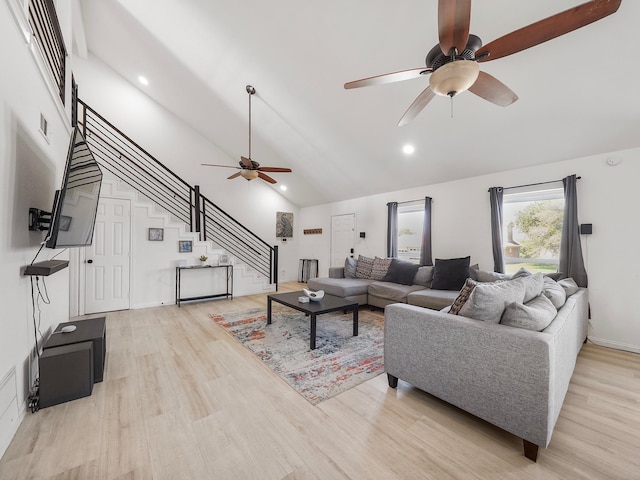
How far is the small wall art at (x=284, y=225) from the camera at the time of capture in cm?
786

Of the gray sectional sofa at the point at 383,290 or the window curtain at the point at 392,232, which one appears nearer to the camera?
the gray sectional sofa at the point at 383,290

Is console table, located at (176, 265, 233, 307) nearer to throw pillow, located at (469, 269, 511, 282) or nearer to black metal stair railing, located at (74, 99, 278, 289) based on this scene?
black metal stair railing, located at (74, 99, 278, 289)

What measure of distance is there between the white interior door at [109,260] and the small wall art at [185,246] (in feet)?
2.64

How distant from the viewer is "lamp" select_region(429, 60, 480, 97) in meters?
1.65

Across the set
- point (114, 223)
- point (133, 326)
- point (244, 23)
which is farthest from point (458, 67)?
point (114, 223)

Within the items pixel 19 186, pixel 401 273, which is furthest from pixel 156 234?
pixel 401 273

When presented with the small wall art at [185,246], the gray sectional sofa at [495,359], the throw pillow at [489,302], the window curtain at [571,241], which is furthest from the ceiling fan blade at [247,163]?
the window curtain at [571,241]

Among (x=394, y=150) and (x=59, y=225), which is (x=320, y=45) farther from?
(x=59, y=225)

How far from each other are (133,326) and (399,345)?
3.63 metres

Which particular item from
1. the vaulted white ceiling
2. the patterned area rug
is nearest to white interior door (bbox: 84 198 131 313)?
the patterned area rug

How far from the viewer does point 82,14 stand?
4.46 m

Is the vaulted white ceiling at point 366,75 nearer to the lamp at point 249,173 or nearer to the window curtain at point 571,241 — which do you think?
the window curtain at point 571,241

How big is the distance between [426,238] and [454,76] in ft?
11.9

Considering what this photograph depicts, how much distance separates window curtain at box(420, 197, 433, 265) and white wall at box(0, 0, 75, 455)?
513cm
